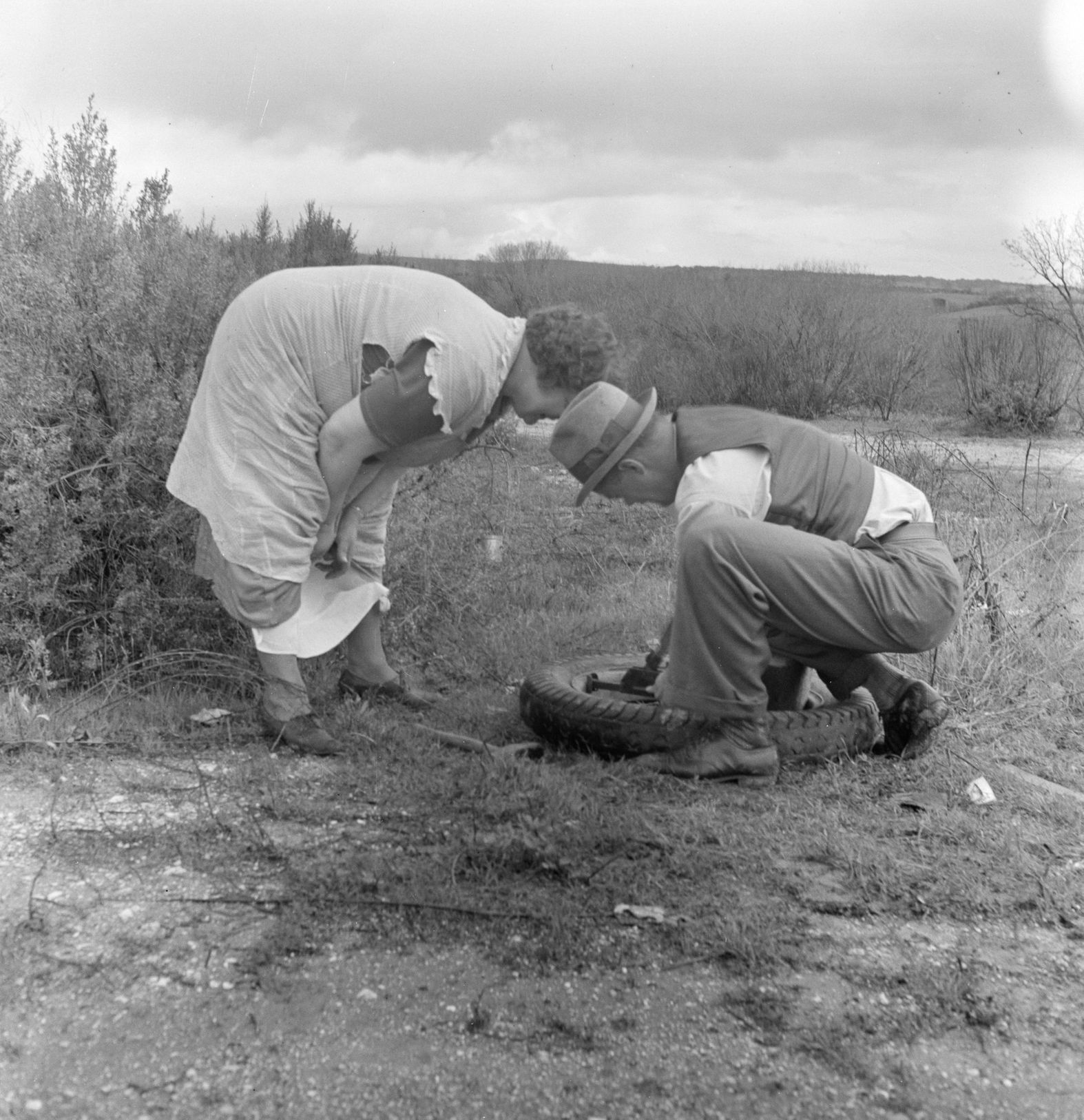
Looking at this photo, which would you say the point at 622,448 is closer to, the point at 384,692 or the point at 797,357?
the point at 384,692

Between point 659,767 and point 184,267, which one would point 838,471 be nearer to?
point 659,767

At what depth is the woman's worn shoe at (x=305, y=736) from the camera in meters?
4.29

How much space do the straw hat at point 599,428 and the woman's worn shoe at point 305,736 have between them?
1290 millimetres

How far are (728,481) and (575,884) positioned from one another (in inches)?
53.2

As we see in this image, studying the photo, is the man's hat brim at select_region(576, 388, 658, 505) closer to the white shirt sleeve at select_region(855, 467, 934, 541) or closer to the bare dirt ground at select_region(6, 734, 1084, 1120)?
the white shirt sleeve at select_region(855, 467, 934, 541)

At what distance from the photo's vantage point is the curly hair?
3844mm

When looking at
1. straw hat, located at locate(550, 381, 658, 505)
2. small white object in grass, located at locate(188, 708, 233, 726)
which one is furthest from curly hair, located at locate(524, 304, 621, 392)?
small white object in grass, located at locate(188, 708, 233, 726)

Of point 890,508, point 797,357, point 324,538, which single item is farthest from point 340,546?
point 797,357

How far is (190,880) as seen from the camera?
10.7 feet

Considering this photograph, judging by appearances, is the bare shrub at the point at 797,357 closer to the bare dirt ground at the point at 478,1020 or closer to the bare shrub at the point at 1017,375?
the bare shrub at the point at 1017,375

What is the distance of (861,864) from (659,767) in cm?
87

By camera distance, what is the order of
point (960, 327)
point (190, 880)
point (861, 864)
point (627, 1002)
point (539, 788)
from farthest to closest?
point (960, 327) < point (539, 788) < point (861, 864) < point (190, 880) < point (627, 1002)

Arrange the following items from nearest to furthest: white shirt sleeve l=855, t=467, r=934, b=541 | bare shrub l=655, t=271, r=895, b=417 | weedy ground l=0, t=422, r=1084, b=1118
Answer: weedy ground l=0, t=422, r=1084, b=1118 < white shirt sleeve l=855, t=467, r=934, b=541 < bare shrub l=655, t=271, r=895, b=417

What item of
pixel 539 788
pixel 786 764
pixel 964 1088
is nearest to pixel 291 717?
pixel 539 788
